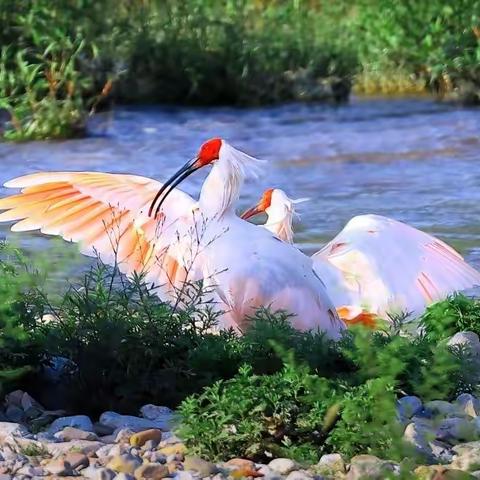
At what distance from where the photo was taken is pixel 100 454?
3984mm

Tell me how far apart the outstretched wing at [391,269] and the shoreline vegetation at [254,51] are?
947 centimetres

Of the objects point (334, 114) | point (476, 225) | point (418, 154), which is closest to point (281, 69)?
point (334, 114)

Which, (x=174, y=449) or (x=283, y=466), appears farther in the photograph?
(x=174, y=449)

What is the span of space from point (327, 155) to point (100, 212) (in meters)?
7.28

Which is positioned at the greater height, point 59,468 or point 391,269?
point 59,468

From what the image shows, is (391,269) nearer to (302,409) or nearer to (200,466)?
(302,409)

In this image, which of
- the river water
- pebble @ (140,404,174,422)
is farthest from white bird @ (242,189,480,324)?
pebble @ (140,404,174,422)

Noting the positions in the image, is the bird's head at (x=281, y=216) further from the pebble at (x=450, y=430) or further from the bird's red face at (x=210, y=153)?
the pebble at (x=450, y=430)

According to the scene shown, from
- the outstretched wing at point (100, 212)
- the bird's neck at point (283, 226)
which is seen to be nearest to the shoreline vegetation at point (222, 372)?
the outstretched wing at point (100, 212)

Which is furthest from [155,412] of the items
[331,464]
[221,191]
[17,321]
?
[221,191]

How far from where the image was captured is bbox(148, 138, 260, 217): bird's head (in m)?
5.95

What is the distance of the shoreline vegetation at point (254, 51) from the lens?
643 inches

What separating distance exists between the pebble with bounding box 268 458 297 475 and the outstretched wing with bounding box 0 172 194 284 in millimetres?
2026

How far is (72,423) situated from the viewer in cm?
431
